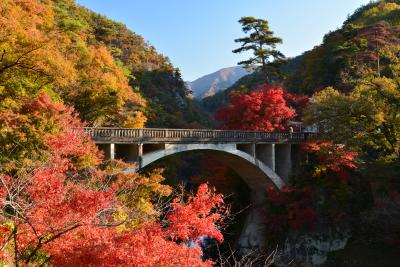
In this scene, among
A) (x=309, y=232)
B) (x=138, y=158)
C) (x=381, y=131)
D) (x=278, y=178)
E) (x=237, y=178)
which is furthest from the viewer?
(x=237, y=178)

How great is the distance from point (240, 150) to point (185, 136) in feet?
17.3

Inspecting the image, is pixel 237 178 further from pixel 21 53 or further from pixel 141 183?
pixel 21 53

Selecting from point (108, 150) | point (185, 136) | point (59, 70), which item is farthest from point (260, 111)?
point (59, 70)

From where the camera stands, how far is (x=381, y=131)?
18891 mm

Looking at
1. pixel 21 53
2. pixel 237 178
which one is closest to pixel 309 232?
pixel 237 178

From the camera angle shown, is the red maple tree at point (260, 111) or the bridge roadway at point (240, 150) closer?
the bridge roadway at point (240, 150)

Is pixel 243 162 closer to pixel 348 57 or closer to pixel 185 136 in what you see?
pixel 185 136

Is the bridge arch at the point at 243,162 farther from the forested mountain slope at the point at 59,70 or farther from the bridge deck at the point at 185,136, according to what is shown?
the forested mountain slope at the point at 59,70

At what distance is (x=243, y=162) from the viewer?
23.8 meters

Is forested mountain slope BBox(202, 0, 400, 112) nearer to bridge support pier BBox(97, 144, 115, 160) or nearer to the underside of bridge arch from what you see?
the underside of bridge arch

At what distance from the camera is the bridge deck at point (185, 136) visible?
16.4m

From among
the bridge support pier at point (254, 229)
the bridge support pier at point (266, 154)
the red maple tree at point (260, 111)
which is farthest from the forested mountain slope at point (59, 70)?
the bridge support pier at point (254, 229)

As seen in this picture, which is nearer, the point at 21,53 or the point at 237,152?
the point at 21,53

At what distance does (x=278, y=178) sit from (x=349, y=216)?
17.3 feet
